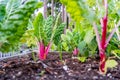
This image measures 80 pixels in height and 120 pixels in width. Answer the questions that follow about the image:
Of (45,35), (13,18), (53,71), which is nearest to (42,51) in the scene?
(45,35)

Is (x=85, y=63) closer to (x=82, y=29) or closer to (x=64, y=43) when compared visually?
(x=82, y=29)

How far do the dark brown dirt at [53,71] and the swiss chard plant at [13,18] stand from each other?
0.32 feet

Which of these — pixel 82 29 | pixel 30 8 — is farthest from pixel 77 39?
pixel 30 8

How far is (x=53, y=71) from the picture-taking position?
3.16ft

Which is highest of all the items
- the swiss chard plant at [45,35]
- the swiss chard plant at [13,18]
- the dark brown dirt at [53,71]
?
the swiss chard plant at [13,18]

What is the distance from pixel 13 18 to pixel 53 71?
24 centimetres

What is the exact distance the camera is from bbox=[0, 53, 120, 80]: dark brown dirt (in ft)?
2.99

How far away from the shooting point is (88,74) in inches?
37.8

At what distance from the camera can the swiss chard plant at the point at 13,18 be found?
0.88 meters

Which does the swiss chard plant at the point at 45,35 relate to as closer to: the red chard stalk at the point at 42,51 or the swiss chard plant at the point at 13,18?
the red chard stalk at the point at 42,51

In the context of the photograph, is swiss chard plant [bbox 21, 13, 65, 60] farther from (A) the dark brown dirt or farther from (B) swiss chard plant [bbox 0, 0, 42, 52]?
(B) swiss chard plant [bbox 0, 0, 42, 52]

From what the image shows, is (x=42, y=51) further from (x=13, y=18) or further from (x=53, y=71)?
(x=13, y=18)

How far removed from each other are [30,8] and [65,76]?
0.85ft

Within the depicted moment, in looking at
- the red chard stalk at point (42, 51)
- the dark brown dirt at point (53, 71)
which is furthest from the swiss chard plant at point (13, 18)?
the red chard stalk at point (42, 51)
